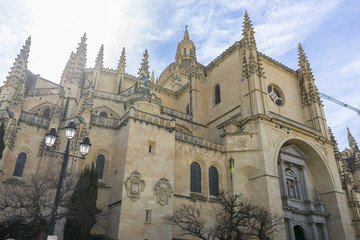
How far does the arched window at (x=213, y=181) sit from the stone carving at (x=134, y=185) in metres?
6.32

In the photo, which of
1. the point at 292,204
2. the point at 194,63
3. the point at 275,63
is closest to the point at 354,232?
the point at 292,204

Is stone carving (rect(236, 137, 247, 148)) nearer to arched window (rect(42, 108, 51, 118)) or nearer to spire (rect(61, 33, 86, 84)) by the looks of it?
spire (rect(61, 33, 86, 84))

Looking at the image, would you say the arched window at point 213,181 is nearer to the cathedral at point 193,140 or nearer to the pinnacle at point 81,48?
the cathedral at point 193,140

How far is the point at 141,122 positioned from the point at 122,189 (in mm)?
4553

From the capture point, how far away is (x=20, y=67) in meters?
22.5

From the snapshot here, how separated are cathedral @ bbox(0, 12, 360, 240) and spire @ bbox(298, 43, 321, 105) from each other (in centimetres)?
12

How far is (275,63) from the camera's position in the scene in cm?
2938

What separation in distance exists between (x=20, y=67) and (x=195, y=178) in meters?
16.0

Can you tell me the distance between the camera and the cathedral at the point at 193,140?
17141 mm

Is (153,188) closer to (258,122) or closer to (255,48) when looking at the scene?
(258,122)

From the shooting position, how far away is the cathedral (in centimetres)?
1714

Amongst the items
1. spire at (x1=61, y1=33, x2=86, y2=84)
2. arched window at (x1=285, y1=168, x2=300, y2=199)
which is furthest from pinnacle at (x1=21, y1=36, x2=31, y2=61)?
arched window at (x1=285, y1=168, x2=300, y2=199)

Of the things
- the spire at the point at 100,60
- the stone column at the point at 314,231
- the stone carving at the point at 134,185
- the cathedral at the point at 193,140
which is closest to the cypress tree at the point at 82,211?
the cathedral at the point at 193,140

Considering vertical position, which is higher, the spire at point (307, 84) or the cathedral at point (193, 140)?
the spire at point (307, 84)
